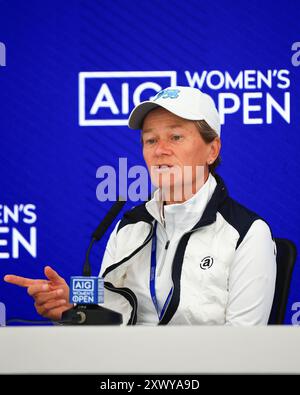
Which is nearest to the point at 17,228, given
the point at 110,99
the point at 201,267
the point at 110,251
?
the point at 110,251

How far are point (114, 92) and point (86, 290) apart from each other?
82cm

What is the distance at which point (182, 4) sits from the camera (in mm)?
1834

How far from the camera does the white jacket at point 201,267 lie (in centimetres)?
149

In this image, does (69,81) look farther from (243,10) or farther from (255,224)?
(255,224)

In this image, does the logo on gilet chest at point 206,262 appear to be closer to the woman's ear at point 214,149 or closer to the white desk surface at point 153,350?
the woman's ear at point 214,149

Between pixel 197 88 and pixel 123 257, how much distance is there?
55 cm

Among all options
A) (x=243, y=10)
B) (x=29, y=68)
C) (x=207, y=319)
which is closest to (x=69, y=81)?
(x=29, y=68)

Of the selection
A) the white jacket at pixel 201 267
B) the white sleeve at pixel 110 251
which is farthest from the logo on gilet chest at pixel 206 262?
the white sleeve at pixel 110 251

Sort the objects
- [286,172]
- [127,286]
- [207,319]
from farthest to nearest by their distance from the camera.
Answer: [286,172] → [127,286] → [207,319]

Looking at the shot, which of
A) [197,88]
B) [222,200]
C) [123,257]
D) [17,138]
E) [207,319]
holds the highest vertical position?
[197,88]

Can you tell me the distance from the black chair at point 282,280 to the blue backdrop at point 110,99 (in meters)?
0.15

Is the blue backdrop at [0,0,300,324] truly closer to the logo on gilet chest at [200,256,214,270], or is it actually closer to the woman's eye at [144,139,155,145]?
the woman's eye at [144,139,155,145]

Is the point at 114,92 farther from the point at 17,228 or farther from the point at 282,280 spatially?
the point at 282,280

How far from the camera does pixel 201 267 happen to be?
152 centimetres
